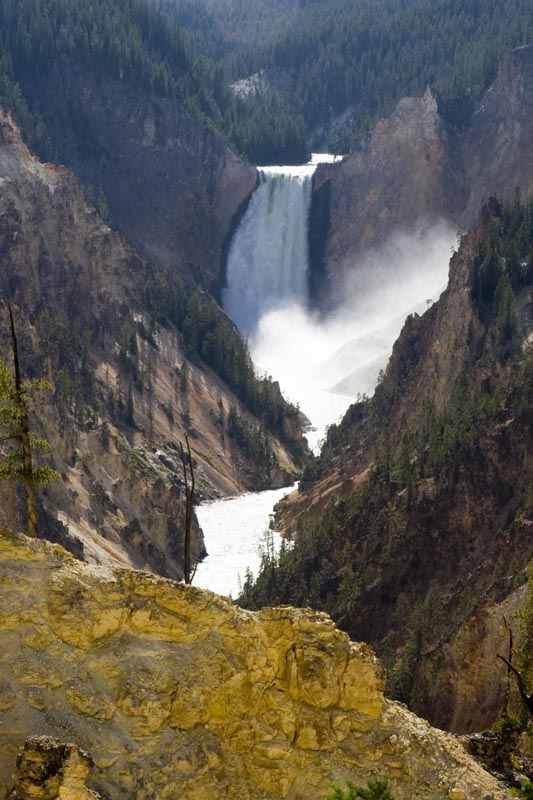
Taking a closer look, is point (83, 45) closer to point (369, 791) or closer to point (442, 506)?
point (442, 506)

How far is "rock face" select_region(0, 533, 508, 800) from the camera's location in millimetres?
22125

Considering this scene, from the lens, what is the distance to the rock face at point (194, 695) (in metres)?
22.1

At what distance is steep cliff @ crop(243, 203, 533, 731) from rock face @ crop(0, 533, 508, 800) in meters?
20.8

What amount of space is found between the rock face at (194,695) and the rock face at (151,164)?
5590 inches

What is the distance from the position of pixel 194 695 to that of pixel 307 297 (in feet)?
500

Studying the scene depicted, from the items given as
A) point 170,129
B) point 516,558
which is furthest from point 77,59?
point 516,558

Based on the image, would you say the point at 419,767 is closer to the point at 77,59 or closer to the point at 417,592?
the point at 417,592

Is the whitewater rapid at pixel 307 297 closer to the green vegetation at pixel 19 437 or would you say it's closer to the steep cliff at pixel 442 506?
the steep cliff at pixel 442 506

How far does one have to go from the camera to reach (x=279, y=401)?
123m

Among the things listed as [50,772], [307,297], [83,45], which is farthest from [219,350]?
[50,772]

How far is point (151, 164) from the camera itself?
17438cm

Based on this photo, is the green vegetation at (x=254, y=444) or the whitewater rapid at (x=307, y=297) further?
the whitewater rapid at (x=307, y=297)

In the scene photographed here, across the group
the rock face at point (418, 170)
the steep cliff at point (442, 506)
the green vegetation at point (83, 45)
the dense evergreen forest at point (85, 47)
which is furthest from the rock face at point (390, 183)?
the steep cliff at point (442, 506)

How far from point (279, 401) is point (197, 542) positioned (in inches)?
1681
